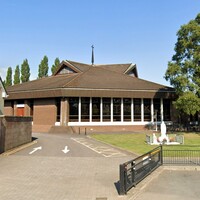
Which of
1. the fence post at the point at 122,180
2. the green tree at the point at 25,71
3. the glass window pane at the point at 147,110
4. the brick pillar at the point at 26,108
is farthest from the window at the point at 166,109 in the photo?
the green tree at the point at 25,71

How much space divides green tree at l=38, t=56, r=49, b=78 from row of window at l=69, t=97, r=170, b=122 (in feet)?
147

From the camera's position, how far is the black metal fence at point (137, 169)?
9.02 m

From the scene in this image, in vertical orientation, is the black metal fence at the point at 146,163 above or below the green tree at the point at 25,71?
below

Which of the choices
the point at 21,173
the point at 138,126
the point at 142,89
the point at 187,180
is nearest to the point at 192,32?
the point at 142,89

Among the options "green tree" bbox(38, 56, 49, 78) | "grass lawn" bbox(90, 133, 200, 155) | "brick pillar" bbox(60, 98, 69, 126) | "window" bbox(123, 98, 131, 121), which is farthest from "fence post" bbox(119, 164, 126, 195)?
"green tree" bbox(38, 56, 49, 78)

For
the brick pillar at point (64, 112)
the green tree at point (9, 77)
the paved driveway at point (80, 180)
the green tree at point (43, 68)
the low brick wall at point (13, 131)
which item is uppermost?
the green tree at point (43, 68)

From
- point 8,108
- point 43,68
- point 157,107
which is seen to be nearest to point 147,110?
point 157,107

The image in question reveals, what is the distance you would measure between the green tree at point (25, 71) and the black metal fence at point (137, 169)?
2755 inches

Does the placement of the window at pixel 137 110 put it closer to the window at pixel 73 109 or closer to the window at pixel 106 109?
the window at pixel 106 109

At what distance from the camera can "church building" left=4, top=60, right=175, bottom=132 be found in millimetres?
36562

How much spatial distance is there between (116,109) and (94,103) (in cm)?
322

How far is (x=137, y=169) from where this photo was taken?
1036 cm

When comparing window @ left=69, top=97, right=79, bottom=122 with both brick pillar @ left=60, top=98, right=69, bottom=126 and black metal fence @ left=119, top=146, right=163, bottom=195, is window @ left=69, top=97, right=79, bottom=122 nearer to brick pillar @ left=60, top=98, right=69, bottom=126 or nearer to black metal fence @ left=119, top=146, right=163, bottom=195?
brick pillar @ left=60, top=98, right=69, bottom=126

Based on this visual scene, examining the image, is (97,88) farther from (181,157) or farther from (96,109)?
(181,157)
